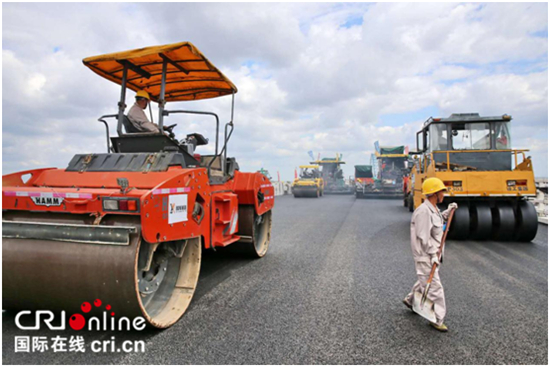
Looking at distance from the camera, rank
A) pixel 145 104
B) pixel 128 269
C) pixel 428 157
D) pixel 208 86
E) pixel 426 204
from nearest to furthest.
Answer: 1. pixel 128 269
2. pixel 426 204
3. pixel 145 104
4. pixel 208 86
5. pixel 428 157

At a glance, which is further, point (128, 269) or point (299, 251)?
point (299, 251)

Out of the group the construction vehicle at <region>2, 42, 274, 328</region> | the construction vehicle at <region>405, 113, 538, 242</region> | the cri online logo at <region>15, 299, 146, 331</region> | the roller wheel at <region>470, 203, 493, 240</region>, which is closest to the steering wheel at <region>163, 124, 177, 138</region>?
the construction vehicle at <region>2, 42, 274, 328</region>

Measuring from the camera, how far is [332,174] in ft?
105

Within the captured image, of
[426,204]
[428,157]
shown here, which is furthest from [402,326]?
[428,157]

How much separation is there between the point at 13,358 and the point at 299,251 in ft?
14.5

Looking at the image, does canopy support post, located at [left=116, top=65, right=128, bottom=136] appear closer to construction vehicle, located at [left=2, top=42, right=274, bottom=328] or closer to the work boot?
construction vehicle, located at [left=2, top=42, right=274, bottom=328]

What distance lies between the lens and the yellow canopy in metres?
4.11

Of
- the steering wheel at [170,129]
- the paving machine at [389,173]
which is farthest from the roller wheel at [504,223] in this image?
the paving machine at [389,173]

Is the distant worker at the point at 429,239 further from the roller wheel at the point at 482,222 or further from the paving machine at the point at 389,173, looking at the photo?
the paving machine at the point at 389,173

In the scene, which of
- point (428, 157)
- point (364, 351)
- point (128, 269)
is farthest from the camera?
point (428, 157)

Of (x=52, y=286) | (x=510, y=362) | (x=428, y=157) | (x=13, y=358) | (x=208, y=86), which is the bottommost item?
(x=510, y=362)

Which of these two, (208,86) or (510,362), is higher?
(208,86)

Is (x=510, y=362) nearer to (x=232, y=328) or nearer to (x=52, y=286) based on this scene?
(x=232, y=328)

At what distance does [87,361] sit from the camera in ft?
8.63
